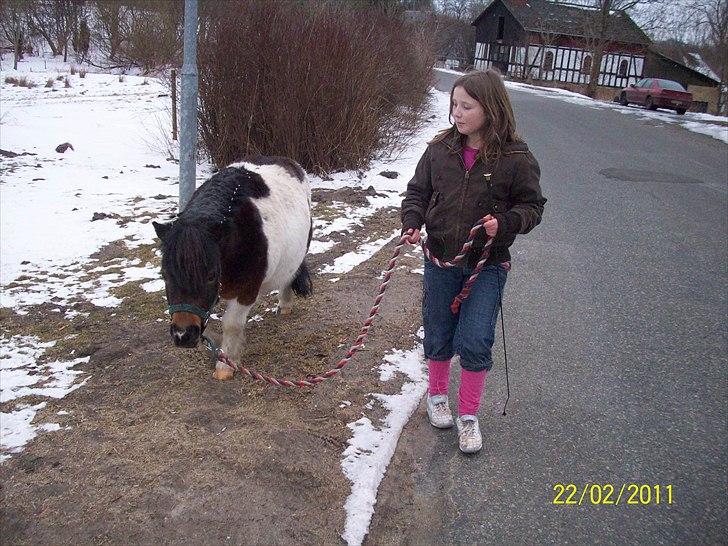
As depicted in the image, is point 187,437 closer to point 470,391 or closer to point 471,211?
point 470,391

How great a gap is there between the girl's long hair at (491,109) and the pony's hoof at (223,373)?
2144 mm

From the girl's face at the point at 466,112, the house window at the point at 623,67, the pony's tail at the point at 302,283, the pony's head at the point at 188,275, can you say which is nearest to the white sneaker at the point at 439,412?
the pony's head at the point at 188,275

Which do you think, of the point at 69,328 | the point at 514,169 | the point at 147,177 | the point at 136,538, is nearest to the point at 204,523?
the point at 136,538

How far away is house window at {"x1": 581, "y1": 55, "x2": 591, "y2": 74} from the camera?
154 ft

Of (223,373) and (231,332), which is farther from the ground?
(231,332)

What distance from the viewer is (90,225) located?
682cm

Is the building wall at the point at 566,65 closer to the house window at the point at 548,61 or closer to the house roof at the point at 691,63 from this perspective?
the house window at the point at 548,61

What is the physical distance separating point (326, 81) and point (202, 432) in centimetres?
728

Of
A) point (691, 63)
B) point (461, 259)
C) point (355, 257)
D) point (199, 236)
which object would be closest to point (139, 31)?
point (355, 257)

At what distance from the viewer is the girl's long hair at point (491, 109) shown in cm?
282

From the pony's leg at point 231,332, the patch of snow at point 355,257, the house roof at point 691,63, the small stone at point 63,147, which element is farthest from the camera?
the house roof at point 691,63

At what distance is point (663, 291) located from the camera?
18.6 ft

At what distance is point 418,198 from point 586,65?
51300 millimetres

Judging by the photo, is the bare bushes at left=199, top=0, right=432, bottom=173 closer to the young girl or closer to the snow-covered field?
the snow-covered field
